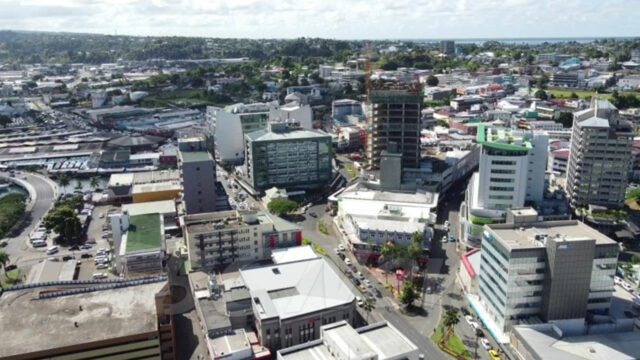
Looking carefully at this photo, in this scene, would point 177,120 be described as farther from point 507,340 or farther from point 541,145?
point 507,340

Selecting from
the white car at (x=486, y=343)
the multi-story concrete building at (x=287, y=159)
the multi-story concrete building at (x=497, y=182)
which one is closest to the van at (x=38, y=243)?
the multi-story concrete building at (x=287, y=159)

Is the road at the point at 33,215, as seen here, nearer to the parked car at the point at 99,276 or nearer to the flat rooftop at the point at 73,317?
the parked car at the point at 99,276

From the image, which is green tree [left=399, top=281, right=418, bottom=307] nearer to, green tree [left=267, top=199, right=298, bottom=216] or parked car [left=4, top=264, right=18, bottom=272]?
green tree [left=267, top=199, right=298, bottom=216]

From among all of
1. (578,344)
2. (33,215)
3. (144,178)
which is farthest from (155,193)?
(578,344)

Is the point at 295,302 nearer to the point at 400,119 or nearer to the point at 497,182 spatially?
the point at 497,182

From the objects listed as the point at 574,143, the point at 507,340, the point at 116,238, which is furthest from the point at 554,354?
the point at 116,238
